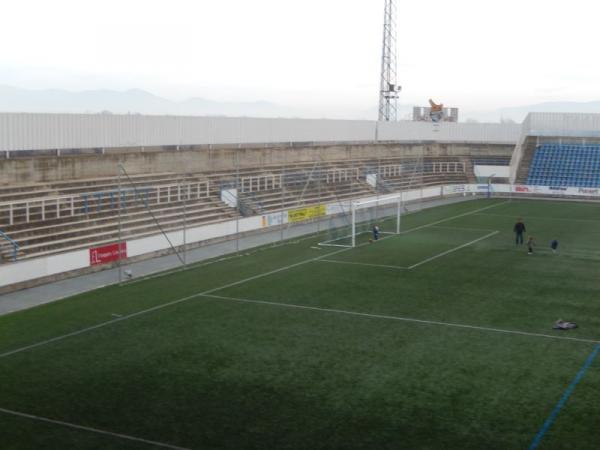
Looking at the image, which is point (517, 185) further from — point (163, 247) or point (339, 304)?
point (339, 304)

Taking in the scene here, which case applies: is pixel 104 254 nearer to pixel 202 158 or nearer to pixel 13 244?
pixel 13 244

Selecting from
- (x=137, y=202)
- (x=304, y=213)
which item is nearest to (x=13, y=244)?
(x=137, y=202)

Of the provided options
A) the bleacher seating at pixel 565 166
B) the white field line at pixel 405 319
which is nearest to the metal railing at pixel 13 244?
the white field line at pixel 405 319

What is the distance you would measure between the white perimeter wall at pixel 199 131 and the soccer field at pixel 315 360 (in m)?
10.4

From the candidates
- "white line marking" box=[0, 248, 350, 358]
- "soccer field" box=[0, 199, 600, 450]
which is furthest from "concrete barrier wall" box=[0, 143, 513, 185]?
"soccer field" box=[0, 199, 600, 450]

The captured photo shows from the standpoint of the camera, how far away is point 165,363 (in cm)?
1873

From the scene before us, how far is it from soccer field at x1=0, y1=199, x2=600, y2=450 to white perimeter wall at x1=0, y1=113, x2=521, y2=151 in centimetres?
1045

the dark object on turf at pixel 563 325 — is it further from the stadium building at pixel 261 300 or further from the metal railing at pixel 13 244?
the metal railing at pixel 13 244

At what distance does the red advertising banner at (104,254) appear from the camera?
30.6m

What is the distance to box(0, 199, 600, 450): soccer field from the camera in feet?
48.1

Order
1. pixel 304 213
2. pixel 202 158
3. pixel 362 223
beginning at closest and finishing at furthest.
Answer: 1. pixel 304 213
2. pixel 362 223
3. pixel 202 158

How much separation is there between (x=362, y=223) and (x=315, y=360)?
26565mm

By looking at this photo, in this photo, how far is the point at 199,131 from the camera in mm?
46312

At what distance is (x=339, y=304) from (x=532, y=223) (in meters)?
24.8
